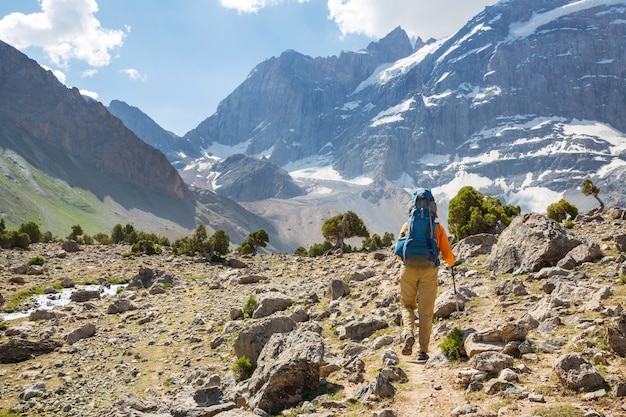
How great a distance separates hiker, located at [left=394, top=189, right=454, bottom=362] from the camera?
453 inches

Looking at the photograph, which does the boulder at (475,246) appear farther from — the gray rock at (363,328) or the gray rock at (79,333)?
the gray rock at (79,333)

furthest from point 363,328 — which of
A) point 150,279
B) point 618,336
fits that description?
point 150,279

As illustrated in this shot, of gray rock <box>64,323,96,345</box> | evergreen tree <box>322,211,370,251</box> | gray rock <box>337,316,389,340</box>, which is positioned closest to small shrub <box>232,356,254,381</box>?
gray rock <box>337,316,389,340</box>

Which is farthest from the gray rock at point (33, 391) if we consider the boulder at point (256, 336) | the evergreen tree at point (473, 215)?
the evergreen tree at point (473, 215)

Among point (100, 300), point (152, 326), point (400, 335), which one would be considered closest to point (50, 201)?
point (100, 300)

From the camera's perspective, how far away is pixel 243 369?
13484 millimetres

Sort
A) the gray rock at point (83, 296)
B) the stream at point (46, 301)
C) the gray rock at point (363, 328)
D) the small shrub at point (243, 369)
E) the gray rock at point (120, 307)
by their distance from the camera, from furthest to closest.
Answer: the gray rock at point (83, 296) → the stream at point (46, 301) → the gray rock at point (120, 307) → the gray rock at point (363, 328) → the small shrub at point (243, 369)

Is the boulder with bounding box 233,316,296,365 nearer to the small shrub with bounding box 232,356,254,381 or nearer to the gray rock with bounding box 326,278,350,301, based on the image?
the small shrub with bounding box 232,356,254,381

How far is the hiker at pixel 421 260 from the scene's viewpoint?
11.5 m

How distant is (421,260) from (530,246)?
9595mm

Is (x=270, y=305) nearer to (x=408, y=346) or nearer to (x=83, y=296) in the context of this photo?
(x=408, y=346)

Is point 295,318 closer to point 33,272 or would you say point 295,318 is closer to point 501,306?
point 501,306

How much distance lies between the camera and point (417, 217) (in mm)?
11922

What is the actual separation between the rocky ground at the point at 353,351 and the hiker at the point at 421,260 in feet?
2.38
